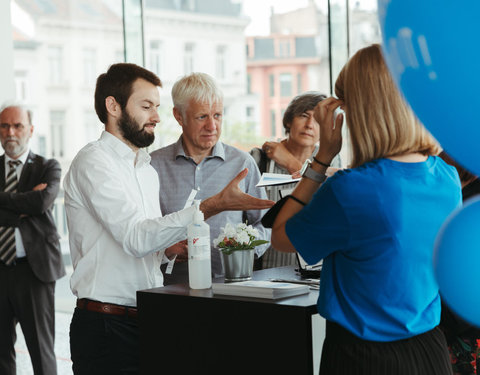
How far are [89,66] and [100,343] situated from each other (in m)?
4.05

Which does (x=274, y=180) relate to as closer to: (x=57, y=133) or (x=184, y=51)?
(x=184, y=51)

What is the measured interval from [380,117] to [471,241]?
0.71 meters

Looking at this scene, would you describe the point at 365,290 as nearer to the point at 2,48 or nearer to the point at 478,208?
the point at 478,208

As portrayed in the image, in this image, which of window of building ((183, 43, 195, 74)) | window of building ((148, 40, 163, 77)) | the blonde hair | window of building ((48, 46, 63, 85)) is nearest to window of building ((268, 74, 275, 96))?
window of building ((183, 43, 195, 74))

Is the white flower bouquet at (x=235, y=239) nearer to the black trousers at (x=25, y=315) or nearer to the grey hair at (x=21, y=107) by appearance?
the black trousers at (x=25, y=315)

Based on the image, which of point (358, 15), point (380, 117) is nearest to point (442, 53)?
point (380, 117)

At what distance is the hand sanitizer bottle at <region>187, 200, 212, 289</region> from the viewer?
2.08 m

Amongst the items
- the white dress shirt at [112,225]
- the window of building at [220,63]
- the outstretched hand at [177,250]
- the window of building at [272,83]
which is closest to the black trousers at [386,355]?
the white dress shirt at [112,225]

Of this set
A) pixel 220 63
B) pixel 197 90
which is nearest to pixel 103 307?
pixel 197 90

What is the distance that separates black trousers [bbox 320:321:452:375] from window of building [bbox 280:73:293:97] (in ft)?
9.88

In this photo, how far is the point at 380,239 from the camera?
1470 millimetres

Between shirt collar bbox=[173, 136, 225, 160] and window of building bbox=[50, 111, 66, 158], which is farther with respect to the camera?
window of building bbox=[50, 111, 66, 158]

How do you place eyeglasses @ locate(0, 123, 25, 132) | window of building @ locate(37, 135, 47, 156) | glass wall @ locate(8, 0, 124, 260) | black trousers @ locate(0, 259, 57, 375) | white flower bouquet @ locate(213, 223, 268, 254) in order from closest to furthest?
1. white flower bouquet @ locate(213, 223, 268, 254)
2. black trousers @ locate(0, 259, 57, 375)
3. eyeglasses @ locate(0, 123, 25, 132)
4. glass wall @ locate(8, 0, 124, 260)
5. window of building @ locate(37, 135, 47, 156)

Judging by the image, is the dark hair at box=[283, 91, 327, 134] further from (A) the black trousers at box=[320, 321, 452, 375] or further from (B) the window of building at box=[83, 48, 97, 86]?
(B) the window of building at box=[83, 48, 97, 86]
